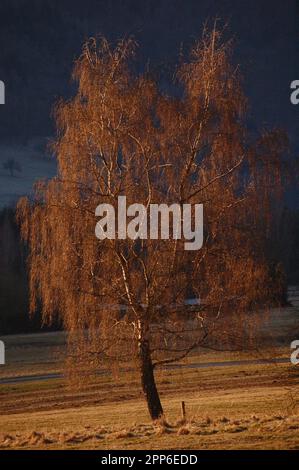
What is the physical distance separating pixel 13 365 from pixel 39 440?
32.3 m

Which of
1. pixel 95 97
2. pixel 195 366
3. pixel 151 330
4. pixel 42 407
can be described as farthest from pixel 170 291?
pixel 195 366

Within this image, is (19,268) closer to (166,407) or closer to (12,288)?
(12,288)

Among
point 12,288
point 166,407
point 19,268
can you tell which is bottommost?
point 166,407

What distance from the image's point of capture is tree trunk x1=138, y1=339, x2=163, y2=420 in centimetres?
1923

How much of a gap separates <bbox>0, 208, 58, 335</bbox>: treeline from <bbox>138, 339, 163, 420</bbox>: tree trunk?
39.8m

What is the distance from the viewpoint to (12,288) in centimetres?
8269

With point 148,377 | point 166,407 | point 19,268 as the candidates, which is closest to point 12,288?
point 19,268

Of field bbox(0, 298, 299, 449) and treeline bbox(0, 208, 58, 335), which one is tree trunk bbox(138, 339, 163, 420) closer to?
field bbox(0, 298, 299, 449)

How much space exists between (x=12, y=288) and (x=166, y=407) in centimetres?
5958

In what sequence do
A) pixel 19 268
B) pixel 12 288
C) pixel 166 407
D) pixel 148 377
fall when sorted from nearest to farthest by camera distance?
pixel 148 377 → pixel 166 407 → pixel 12 288 → pixel 19 268

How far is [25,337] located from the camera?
221 ft

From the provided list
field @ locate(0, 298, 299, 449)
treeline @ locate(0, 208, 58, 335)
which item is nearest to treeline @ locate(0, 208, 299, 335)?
treeline @ locate(0, 208, 58, 335)
